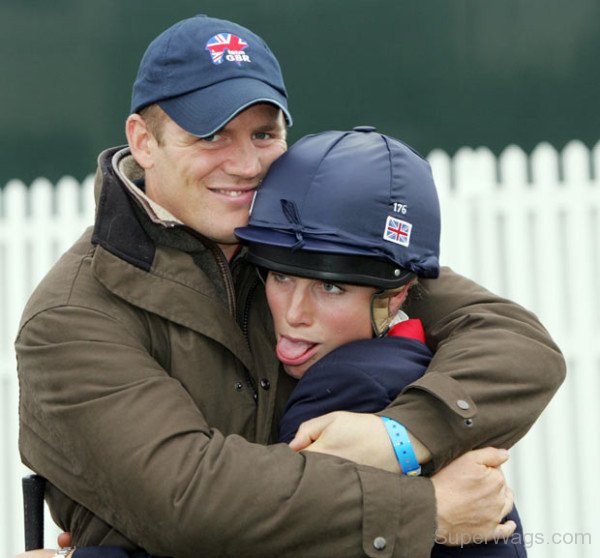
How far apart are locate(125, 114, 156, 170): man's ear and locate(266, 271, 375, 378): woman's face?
0.52 metres

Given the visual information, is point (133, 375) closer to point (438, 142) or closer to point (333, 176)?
point (333, 176)

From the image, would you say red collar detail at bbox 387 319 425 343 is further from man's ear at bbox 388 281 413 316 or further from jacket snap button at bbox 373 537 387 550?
jacket snap button at bbox 373 537 387 550

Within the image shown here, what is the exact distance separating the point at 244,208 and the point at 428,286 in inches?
23.8

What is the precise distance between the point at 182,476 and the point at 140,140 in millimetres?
1055

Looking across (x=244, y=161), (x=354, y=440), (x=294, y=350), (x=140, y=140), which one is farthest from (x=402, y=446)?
(x=140, y=140)

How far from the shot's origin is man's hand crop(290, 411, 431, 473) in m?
2.83

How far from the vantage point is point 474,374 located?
3.01 m

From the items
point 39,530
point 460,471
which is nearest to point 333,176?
point 460,471

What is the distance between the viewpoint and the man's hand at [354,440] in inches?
111

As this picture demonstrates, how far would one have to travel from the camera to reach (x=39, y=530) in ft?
10.8

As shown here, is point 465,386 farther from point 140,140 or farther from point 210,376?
point 140,140

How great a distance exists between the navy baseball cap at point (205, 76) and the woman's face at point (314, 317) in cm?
47

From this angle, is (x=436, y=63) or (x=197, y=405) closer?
(x=197, y=405)

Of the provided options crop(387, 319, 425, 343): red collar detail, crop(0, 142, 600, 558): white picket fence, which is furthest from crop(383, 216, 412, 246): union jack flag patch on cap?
crop(0, 142, 600, 558): white picket fence
